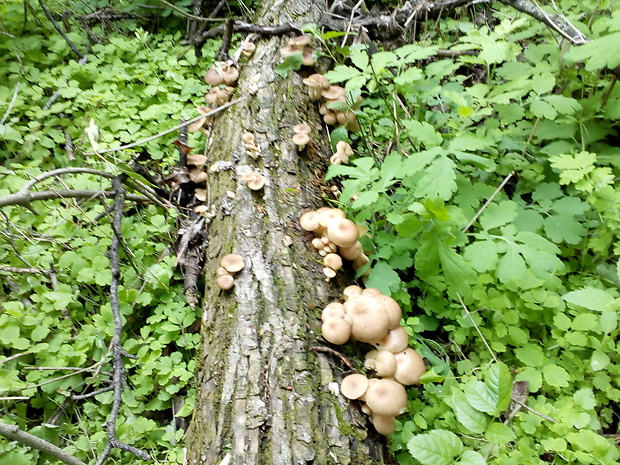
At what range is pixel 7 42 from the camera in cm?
548

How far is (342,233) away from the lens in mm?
2793

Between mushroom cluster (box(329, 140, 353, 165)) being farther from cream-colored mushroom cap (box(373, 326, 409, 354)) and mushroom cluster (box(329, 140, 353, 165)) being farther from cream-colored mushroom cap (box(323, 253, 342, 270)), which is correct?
cream-colored mushroom cap (box(373, 326, 409, 354))

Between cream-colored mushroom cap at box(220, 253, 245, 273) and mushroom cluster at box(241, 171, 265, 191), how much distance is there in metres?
0.68

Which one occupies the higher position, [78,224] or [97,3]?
[97,3]

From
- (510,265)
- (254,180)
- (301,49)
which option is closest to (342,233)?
(254,180)

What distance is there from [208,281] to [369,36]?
416 cm

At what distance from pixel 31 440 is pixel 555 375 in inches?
126

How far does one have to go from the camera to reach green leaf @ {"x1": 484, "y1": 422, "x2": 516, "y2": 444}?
6.36 ft

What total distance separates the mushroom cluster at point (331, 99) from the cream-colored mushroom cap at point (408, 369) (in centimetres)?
256

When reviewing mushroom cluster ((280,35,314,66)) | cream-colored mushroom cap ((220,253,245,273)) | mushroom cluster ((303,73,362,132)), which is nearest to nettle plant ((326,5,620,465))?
mushroom cluster ((303,73,362,132))

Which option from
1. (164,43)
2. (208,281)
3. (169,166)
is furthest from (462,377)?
(164,43)

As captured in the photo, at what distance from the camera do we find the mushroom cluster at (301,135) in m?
3.54

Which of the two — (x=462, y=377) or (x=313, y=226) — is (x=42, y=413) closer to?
(x=313, y=226)

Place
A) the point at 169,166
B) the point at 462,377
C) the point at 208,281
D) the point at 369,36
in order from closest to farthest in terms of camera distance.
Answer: the point at 462,377
the point at 208,281
the point at 169,166
the point at 369,36
